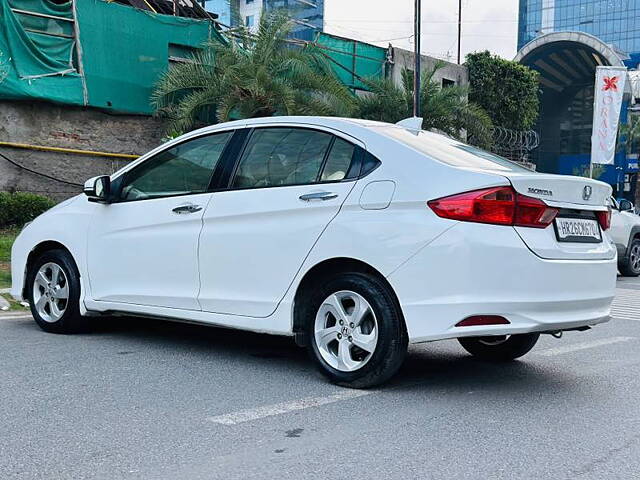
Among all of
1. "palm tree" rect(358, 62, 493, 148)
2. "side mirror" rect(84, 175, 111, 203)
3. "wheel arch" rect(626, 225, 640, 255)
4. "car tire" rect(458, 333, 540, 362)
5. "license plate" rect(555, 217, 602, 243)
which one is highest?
"palm tree" rect(358, 62, 493, 148)

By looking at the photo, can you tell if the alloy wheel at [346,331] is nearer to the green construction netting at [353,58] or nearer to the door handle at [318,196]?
the door handle at [318,196]

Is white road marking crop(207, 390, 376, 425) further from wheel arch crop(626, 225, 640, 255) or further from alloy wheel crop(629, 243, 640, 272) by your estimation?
alloy wheel crop(629, 243, 640, 272)

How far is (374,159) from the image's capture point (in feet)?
16.6

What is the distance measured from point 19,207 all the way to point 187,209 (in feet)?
35.9

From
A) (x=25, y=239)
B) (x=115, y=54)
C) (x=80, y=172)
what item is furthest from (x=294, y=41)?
(x=25, y=239)

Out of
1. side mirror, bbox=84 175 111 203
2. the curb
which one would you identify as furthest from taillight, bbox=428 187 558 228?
the curb

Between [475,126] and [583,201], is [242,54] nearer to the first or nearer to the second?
[475,126]

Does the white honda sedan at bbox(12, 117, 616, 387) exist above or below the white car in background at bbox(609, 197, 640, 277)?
above

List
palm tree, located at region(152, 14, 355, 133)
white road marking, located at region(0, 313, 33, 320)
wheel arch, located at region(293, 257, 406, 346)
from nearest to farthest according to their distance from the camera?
wheel arch, located at region(293, 257, 406, 346) < white road marking, located at region(0, 313, 33, 320) < palm tree, located at region(152, 14, 355, 133)

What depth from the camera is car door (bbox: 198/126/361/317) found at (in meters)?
5.16

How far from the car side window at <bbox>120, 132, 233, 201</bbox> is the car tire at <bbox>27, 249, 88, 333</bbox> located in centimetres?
82

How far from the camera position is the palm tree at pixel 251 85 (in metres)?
18.1

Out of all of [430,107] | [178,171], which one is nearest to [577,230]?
[178,171]

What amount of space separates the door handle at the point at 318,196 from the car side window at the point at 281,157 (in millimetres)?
130
